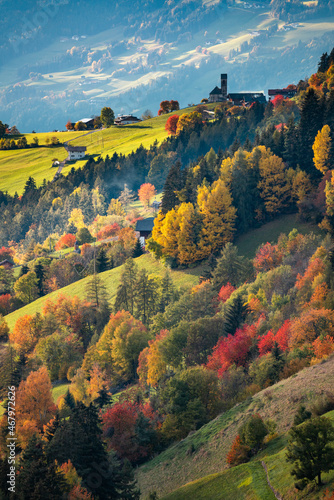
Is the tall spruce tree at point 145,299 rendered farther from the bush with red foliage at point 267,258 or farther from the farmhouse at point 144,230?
the farmhouse at point 144,230

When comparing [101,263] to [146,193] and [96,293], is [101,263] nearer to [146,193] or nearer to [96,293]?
[96,293]

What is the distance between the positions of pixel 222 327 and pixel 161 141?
121214 mm

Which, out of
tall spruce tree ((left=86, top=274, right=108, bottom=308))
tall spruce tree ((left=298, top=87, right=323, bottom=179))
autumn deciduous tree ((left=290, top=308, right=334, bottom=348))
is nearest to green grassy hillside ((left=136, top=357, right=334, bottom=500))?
autumn deciduous tree ((left=290, top=308, right=334, bottom=348))

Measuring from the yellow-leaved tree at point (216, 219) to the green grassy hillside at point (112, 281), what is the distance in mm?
4540

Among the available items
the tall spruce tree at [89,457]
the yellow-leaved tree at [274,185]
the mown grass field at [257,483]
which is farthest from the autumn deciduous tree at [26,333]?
the mown grass field at [257,483]

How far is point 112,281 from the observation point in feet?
335

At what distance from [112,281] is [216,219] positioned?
72.1ft

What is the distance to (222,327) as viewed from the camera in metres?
70.6

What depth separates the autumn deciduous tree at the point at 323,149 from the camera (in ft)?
305

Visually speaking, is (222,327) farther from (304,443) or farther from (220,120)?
(220,120)

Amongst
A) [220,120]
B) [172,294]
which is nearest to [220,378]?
[172,294]

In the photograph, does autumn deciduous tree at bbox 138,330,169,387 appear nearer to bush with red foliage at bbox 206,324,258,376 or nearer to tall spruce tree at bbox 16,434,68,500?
bush with red foliage at bbox 206,324,258,376

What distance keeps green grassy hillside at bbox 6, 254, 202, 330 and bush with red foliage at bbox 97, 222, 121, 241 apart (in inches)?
1316

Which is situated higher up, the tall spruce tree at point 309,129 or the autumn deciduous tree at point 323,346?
the tall spruce tree at point 309,129
